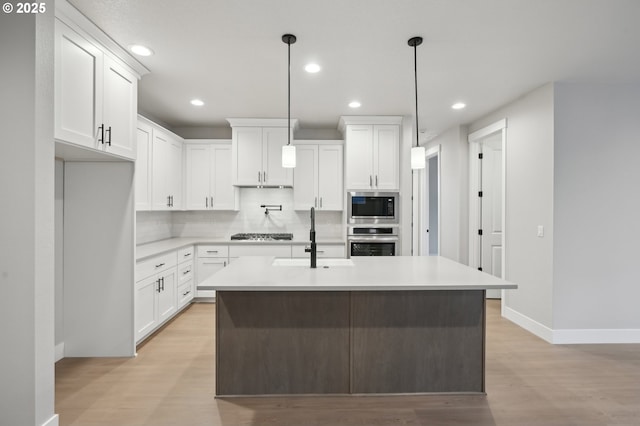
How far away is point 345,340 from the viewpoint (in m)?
2.37

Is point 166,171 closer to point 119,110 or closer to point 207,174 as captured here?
point 207,174

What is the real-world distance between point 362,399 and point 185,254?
302 centimetres

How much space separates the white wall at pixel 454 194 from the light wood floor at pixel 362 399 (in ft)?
7.13

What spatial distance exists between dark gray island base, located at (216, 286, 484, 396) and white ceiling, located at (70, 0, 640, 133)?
189 centimetres

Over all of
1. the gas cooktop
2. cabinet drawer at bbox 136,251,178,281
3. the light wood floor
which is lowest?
the light wood floor

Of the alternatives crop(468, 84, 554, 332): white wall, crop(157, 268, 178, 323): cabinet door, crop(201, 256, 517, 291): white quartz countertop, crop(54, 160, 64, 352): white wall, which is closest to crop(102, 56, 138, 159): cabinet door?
crop(54, 160, 64, 352): white wall

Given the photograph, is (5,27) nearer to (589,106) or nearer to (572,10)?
(572,10)

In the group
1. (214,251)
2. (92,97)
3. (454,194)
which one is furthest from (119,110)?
(454,194)

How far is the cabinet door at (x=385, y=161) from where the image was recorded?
460 centimetres

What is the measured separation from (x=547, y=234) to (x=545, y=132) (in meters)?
1.05

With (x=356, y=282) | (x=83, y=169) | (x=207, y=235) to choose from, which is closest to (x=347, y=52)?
(x=356, y=282)

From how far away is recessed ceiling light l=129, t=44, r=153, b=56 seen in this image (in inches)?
106

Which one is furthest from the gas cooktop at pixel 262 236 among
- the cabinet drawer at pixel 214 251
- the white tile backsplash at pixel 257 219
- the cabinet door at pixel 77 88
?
the cabinet door at pixel 77 88

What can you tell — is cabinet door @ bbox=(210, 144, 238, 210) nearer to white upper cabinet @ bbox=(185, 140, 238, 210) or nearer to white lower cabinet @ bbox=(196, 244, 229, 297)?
white upper cabinet @ bbox=(185, 140, 238, 210)
